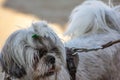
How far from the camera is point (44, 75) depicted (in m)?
4.32

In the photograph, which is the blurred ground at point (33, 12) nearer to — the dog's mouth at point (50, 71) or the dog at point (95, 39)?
the dog at point (95, 39)

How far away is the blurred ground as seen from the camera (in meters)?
11.4

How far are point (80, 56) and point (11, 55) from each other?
964 millimetres

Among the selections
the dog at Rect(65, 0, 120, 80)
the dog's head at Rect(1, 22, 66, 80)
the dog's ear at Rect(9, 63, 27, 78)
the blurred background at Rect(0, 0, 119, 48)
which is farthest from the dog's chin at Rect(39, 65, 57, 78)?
the blurred background at Rect(0, 0, 119, 48)

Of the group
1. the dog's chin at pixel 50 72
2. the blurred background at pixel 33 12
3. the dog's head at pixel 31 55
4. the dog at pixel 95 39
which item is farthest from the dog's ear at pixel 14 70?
the blurred background at pixel 33 12

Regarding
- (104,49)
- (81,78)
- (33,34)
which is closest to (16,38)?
(33,34)

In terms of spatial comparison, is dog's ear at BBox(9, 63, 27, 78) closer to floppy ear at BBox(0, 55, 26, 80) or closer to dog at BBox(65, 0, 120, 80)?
floppy ear at BBox(0, 55, 26, 80)

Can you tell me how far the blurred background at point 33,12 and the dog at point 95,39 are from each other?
4779mm

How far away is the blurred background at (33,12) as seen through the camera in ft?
37.3

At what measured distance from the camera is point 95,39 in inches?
211

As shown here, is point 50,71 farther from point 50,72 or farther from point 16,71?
point 16,71

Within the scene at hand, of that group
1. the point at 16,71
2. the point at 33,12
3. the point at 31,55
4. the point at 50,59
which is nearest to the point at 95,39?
the point at 50,59

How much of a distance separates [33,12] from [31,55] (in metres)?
8.79

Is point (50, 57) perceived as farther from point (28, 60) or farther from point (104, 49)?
point (104, 49)
